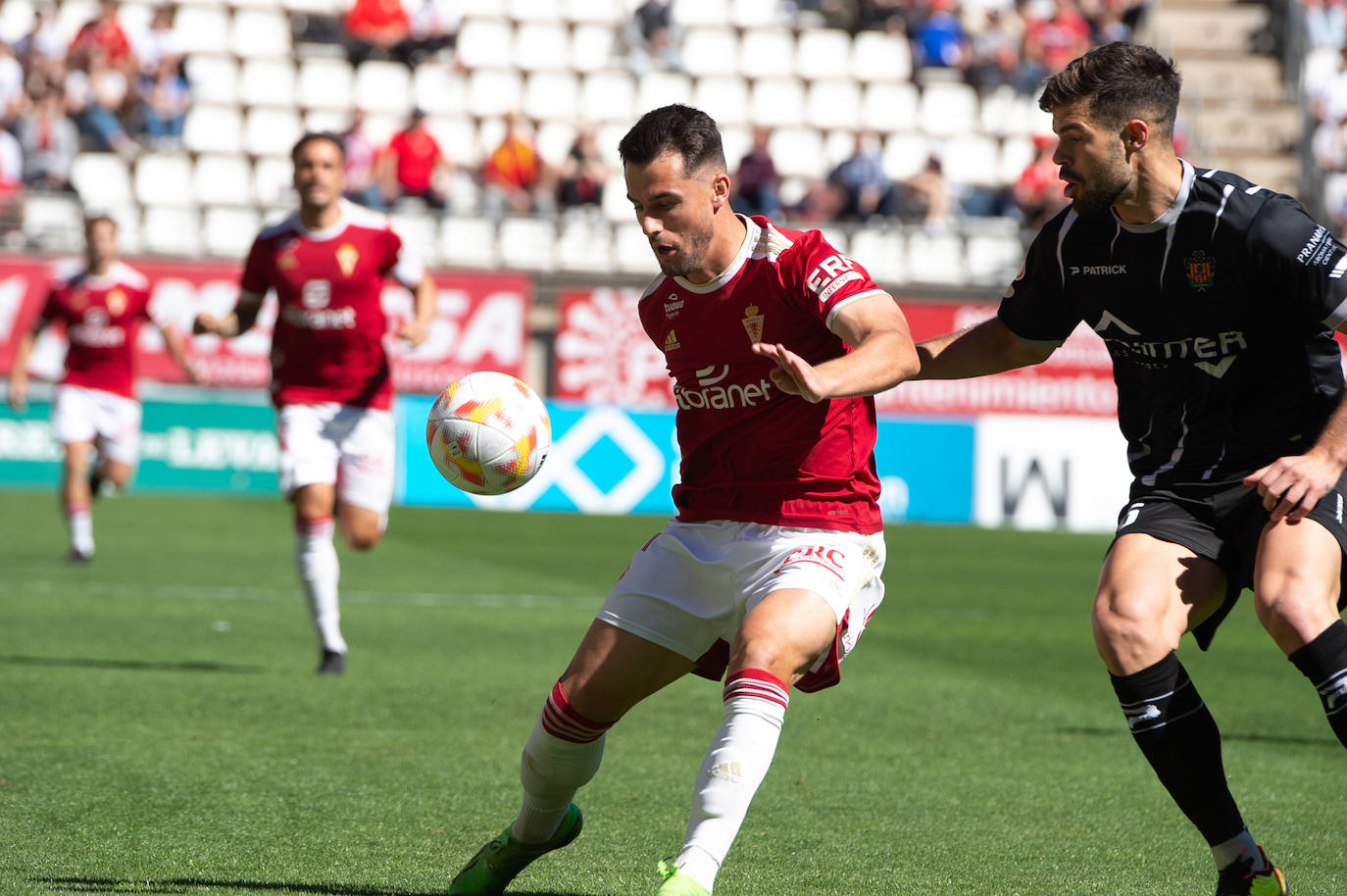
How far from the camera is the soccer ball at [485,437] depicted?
16.0ft

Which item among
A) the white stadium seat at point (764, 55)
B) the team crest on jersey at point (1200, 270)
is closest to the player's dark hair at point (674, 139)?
the team crest on jersey at point (1200, 270)

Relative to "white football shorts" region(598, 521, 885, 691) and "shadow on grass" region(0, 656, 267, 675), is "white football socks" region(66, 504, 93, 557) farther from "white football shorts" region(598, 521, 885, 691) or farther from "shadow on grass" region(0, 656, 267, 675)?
"white football shorts" region(598, 521, 885, 691)

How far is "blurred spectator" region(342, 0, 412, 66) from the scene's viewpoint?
78.1 ft

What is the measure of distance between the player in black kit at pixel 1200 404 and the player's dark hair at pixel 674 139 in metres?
0.90

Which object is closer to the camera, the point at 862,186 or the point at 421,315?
the point at 421,315

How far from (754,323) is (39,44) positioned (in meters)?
20.1

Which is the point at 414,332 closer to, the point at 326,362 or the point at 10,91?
the point at 326,362

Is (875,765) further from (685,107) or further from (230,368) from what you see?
(230,368)

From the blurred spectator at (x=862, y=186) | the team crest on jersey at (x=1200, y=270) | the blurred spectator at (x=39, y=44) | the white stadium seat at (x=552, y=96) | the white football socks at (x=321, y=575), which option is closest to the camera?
the team crest on jersey at (x=1200, y=270)

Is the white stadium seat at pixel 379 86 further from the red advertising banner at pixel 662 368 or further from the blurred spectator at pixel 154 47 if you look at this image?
the red advertising banner at pixel 662 368

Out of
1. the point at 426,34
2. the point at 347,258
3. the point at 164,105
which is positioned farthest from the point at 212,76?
the point at 347,258

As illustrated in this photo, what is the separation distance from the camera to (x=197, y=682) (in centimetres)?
811

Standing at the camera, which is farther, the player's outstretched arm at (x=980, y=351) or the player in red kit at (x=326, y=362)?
the player in red kit at (x=326, y=362)

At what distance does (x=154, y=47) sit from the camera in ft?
74.0
